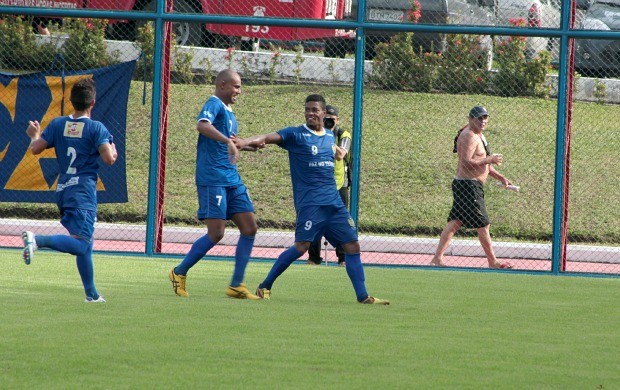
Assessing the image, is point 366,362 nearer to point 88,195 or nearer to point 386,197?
point 88,195

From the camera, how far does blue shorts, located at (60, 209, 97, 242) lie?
9.40 meters

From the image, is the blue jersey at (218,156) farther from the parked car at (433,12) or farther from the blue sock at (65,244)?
the parked car at (433,12)

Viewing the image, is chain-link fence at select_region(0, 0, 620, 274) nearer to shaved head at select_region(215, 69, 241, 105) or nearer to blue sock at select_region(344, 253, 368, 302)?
shaved head at select_region(215, 69, 241, 105)

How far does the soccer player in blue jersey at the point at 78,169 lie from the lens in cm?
937

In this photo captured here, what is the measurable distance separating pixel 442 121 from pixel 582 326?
Answer: 14.2m

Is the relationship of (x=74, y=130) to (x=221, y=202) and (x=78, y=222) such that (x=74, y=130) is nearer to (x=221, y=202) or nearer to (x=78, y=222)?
(x=78, y=222)

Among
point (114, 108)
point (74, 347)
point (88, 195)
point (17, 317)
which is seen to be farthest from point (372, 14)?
point (74, 347)

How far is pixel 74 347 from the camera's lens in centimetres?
724

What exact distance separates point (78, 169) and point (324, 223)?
85.1 inches

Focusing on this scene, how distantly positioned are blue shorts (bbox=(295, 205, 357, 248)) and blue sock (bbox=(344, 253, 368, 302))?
174 mm

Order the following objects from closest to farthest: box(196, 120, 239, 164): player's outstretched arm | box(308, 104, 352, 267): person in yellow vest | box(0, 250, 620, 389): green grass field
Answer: box(0, 250, 620, 389): green grass field → box(196, 120, 239, 164): player's outstretched arm → box(308, 104, 352, 267): person in yellow vest

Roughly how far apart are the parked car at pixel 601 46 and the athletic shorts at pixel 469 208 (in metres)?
4.75

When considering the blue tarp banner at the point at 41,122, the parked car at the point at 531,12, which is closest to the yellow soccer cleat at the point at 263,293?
the blue tarp banner at the point at 41,122

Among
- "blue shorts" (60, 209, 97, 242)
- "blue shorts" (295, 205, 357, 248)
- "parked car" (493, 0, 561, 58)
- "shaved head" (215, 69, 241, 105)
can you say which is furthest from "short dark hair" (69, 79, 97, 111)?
"parked car" (493, 0, 561, 58)
